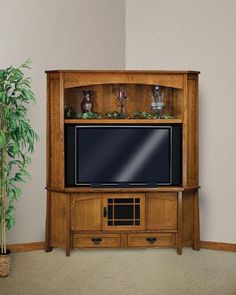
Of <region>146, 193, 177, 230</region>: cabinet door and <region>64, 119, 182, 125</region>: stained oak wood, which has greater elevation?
<region>64, 119, 182, 125</region>: stained oak wood

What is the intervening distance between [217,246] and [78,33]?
8.43ft

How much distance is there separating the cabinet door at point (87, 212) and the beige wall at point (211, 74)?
1.10 meters

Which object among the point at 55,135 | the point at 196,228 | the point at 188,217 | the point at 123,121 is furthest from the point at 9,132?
the point at 196,228

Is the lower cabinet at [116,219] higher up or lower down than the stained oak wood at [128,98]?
lower down

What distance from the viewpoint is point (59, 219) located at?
19.1 ft

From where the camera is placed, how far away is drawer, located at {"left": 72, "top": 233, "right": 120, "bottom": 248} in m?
5.79

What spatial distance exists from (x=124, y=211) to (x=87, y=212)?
14.0 inches

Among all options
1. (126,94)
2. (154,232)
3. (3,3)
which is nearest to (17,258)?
(154,232)

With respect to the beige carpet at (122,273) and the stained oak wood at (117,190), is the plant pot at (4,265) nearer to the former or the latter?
the beige carpet at (122,273)

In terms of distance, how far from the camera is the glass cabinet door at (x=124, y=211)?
579 centimetres

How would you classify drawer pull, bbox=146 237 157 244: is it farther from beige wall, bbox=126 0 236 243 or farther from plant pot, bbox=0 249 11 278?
plant pot, bbox=0 249 11 278

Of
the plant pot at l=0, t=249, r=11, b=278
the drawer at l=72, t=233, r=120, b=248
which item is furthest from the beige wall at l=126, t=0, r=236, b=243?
the plant pot at l=0, t=249, r=11, b=278

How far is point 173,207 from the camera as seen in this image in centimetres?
582

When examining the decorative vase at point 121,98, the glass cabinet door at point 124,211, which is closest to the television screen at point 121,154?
the glass cabinet door at point 124,211
